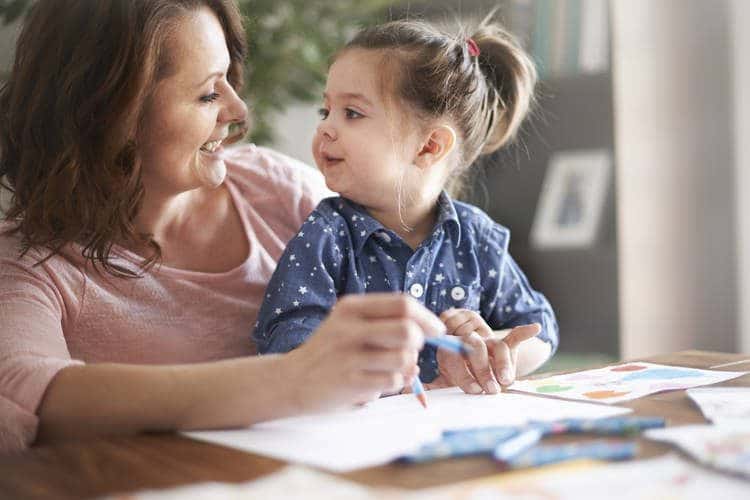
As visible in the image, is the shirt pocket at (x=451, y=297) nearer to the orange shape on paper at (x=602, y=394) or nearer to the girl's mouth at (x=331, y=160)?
the girl's mouth at (x=331, y=160)

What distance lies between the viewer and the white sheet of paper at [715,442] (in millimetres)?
703

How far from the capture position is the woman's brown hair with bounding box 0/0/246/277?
1.26 metres

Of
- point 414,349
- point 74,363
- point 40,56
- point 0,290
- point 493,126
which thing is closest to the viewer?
point 414,349

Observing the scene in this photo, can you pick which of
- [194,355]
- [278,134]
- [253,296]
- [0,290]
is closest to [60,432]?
[0,290]

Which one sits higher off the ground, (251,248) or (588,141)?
(588,141)

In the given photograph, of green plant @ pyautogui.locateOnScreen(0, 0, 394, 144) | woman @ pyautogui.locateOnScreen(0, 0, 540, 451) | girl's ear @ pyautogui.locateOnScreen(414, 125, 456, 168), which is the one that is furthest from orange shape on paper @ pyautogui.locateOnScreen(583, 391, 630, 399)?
green plant @ pyautogui.locateOnScreen(0, 0, 394, 144)

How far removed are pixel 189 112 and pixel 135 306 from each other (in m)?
0.30

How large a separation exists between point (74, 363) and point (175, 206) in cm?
51

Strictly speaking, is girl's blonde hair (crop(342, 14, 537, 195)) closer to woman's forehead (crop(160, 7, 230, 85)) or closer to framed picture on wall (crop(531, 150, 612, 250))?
woman's forehead (crop(160, 7, 230, 85))

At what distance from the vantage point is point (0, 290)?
3.77 ft

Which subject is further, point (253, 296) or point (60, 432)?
point (253, 296)

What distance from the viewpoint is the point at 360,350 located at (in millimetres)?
878

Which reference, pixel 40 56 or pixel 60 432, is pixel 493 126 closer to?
pixel 40 56

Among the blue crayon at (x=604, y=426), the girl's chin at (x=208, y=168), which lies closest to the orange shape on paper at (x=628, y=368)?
the blue crayon at (x=604, y=426)
